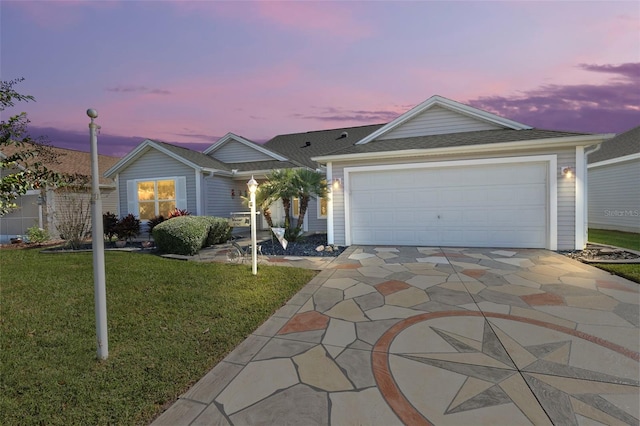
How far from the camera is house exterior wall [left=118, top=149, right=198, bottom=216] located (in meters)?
12.2

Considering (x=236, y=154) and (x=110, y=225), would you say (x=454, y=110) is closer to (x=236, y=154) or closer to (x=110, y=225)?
(x=236, y=154)

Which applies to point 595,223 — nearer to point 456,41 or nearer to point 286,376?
point 456,41

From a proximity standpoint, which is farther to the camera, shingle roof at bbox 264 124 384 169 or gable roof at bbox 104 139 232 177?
shingle roof at bbox 264 124 384 169

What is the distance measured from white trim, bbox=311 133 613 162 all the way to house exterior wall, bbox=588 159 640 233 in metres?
7.90

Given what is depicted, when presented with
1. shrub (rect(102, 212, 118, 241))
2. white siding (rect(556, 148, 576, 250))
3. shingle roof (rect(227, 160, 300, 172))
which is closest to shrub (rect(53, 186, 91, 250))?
shrub (rect(102, 212, 118, 241))

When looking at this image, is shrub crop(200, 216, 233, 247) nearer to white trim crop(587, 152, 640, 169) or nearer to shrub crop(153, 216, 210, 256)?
shrub crop(153, 216, 210, 256)

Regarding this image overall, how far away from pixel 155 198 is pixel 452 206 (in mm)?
11604

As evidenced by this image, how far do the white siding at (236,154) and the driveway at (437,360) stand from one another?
10618 mm

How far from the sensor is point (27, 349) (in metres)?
3.17

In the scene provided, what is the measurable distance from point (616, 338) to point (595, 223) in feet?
52.2

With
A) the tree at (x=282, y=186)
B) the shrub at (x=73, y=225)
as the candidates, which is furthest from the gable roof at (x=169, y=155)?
the tree at (x=282, y=186)

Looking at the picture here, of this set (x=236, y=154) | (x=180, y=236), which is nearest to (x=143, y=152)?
(x=236, y=154)

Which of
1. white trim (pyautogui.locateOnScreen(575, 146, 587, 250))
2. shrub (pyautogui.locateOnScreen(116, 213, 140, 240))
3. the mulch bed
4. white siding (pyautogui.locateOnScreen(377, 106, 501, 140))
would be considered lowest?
the mulch bed

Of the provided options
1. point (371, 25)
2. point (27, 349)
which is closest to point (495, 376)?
point (27, 349)
